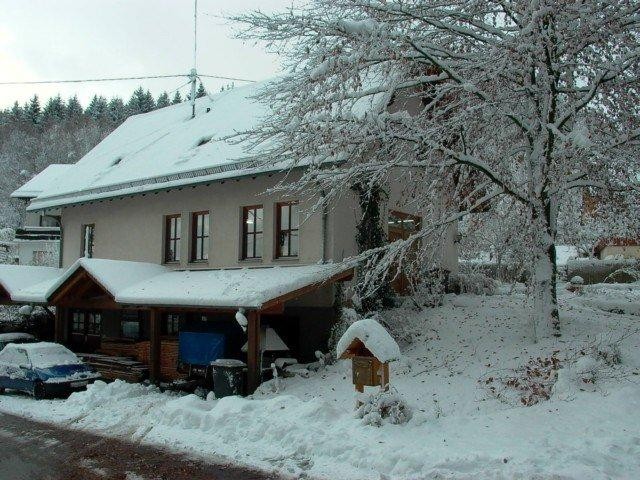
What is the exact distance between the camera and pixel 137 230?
62.3 ft

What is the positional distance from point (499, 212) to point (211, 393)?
7741 millimetres

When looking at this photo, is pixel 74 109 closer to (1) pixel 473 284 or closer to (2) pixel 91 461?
(1) pixel 473 284

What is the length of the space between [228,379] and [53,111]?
10828 centimetres

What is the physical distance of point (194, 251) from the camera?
1752cm

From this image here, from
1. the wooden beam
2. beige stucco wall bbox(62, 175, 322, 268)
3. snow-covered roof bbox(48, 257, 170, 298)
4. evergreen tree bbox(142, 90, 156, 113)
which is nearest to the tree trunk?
the wooden beam

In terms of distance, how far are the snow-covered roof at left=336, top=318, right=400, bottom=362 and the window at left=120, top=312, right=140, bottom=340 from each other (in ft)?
37.5

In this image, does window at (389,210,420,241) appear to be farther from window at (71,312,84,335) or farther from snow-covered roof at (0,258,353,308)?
window at (71,312,84,335)

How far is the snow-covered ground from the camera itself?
698 cm

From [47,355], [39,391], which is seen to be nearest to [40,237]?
[47,355]

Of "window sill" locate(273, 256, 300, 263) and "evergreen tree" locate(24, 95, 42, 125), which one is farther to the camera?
"evergreen tree" locate(24, 95, 42, 125)

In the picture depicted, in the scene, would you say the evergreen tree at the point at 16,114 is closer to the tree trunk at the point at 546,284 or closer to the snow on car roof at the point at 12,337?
the snow on car roof at the point at 12,337

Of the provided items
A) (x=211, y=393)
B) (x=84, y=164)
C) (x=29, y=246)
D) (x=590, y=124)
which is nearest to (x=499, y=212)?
(x=590, y=124)

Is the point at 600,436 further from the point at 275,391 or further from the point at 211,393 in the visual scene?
the point at 211,393

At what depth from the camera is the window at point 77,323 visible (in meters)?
21.0
